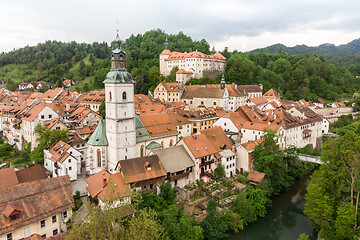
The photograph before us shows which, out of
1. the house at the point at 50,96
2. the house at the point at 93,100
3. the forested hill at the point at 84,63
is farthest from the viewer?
the forested hill at the point at 84,63

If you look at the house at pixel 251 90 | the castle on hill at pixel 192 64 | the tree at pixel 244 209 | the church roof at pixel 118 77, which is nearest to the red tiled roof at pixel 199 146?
the tree at pixel 244 209

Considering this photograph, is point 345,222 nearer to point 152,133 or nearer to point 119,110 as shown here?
point 152,133

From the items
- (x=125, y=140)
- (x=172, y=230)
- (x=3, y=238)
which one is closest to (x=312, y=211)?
(x=172, y=230)

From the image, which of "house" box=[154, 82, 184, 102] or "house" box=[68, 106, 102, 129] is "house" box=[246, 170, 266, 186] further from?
"house" box=[154, 82, 184, 102]

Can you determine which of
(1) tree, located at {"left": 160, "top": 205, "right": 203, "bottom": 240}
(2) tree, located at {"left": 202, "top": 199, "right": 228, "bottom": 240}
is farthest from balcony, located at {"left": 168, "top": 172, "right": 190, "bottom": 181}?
(2) tree, located at {"left": 202, "top": 199, "right": 228, "bottom": 240}

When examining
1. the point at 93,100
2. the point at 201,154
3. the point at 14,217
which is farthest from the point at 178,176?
the point at 93,100

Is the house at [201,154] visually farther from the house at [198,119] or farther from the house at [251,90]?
the house at [251,90]
